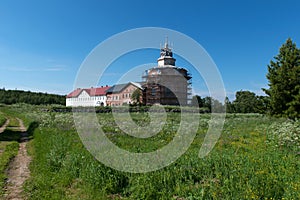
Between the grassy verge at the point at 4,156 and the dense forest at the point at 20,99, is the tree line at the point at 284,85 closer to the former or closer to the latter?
the grassy verge at the point at 4,156

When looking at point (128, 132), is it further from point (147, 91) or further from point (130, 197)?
point (147, 91)

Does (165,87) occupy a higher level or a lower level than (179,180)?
higher

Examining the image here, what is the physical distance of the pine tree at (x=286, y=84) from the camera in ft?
105

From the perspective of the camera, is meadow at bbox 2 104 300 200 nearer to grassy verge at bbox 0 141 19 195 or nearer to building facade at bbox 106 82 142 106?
grassy verge at bbox 0 141 19 195

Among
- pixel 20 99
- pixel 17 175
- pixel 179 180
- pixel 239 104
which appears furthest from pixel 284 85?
pixel 20 99

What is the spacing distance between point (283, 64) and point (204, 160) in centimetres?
3376

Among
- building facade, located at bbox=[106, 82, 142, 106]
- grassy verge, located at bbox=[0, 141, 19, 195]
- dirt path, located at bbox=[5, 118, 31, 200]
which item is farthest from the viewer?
building facade, located at bbox=[106, 82, 142, 106]

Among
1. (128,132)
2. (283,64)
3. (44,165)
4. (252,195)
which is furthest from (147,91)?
(252,195)

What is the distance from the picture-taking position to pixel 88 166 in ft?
23.6

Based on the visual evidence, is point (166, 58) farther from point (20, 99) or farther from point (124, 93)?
point (20, 99)

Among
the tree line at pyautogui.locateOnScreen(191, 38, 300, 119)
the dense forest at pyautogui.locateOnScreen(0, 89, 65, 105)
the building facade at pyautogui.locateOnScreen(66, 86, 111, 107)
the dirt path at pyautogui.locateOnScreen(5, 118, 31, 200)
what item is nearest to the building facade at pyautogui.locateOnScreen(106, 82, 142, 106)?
the building facade at pyautogui.locateOnScreen(66, 86, 111, 107)

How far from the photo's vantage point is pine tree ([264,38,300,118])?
31952 mm

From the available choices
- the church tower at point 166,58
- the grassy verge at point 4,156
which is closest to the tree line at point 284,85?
the grassy verge at point 4,156

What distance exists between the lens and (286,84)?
3338 cm
